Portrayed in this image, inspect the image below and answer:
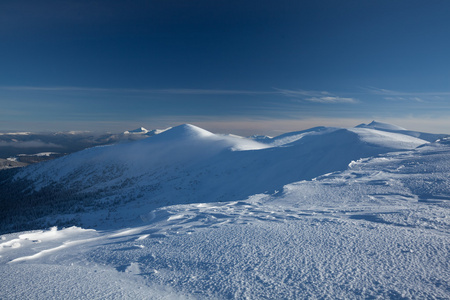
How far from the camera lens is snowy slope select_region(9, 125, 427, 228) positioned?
98.1 ft

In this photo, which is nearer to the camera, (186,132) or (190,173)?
(190,173)

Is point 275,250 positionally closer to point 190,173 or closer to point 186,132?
point 190,173

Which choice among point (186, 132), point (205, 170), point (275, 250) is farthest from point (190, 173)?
point (186, 132)

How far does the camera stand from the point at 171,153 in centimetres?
6031

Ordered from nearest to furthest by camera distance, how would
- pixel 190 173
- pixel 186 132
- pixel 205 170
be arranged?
pixel 205 170 < pixel 190 173 < pixel 186 132

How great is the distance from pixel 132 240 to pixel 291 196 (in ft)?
21.9

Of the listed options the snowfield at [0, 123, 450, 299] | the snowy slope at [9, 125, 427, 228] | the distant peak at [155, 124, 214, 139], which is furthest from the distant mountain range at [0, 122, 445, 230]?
the distant peak at [155, 124, 214, 139]

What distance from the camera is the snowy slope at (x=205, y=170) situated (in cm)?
2989

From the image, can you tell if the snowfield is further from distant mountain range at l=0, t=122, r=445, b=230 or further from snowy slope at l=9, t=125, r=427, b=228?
snowy slope at l=9, t=125, r=427, b=228

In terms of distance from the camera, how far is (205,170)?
41.2m

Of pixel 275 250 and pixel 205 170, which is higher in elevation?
pixel 275 250

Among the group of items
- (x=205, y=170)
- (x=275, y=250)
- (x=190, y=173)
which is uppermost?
(x=275, y=250)

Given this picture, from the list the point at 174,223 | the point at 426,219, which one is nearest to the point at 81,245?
the point at 174,223

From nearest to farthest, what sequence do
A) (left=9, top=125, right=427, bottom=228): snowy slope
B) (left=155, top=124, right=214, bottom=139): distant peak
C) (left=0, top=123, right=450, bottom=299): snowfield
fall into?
1. (left=0, top=123, right=450, bottom=299): snowfield
2. (left=9, top=125, right=427, bottom=228): snowy slope
3. (left=155, top=124, right=214, bottom=139): distant peak
